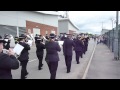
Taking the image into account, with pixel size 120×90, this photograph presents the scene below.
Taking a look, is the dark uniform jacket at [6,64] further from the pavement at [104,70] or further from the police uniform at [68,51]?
the police uniform at [68,51]

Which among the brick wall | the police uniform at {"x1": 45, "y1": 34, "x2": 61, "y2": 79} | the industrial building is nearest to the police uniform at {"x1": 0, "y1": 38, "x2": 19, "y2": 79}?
the police uniform at {"x1": 45, "y1": 34, "x2": 61, "y2": 79}

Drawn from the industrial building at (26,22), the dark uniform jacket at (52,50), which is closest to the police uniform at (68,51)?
the dark uniform jacket at (52,50)

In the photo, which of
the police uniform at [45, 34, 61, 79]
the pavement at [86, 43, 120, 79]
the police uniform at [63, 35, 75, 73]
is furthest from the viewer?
the police uniform at [63, 35, 75, 73]

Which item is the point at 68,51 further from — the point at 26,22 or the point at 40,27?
the point at 40,27

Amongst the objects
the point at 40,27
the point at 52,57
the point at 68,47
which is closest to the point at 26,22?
the point at 40,27

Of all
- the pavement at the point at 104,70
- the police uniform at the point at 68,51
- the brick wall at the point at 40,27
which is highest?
the brick wall at the point at 40,27

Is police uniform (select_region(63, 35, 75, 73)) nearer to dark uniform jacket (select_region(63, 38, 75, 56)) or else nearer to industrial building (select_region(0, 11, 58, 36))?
dark uniform jacket (select_region(63, 38, 75, 56))

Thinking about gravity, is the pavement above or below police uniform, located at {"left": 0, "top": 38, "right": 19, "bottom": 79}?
below

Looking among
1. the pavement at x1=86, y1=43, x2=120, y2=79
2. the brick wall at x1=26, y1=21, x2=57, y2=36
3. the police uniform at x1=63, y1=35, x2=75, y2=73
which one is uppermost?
the brick wall at x1=26, y1=21, x2=57, y2=36
